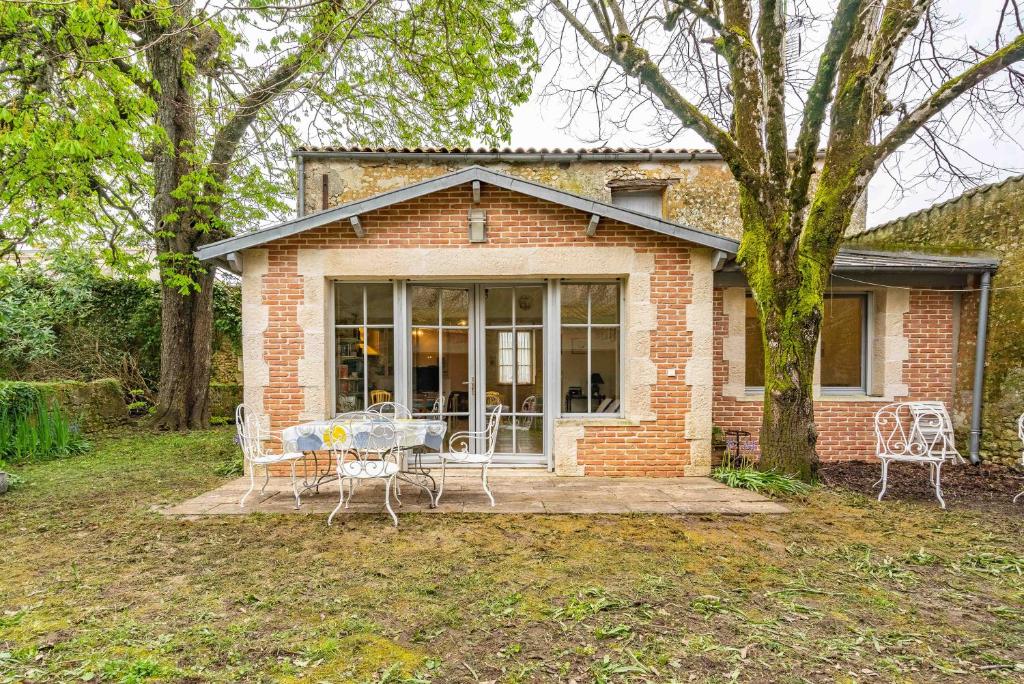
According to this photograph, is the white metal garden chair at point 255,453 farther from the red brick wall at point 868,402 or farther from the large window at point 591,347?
the red brick wall at point 868,402

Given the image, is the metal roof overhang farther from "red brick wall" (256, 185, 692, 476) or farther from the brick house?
"red brick wall" (256, 185, 692, 476)

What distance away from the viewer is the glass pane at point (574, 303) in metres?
6.71

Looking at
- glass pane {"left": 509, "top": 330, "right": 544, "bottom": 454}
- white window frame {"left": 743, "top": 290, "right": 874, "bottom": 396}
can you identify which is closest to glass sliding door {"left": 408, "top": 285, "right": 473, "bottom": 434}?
glass pane {"left": 509, "top": 330, "right": 544, "bottom": 454}

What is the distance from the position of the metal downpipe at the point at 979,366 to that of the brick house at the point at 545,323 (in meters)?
0.28

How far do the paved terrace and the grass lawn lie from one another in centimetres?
29

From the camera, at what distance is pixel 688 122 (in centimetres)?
588

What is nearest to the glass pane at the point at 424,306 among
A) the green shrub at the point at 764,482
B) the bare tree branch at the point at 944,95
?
the green shrub at the point at 764,482

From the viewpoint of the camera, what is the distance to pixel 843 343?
7.61m

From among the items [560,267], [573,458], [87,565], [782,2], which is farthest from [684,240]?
[87,565]

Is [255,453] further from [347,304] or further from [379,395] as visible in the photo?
[347,304]

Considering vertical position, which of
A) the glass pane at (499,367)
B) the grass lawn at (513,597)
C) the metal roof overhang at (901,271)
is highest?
the metal roof overhang at (901,271)

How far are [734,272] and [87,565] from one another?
7.47 metres

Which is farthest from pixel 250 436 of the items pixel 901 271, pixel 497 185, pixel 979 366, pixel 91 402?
pixel 979 366

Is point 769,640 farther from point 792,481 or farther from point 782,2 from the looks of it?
point 782,2
